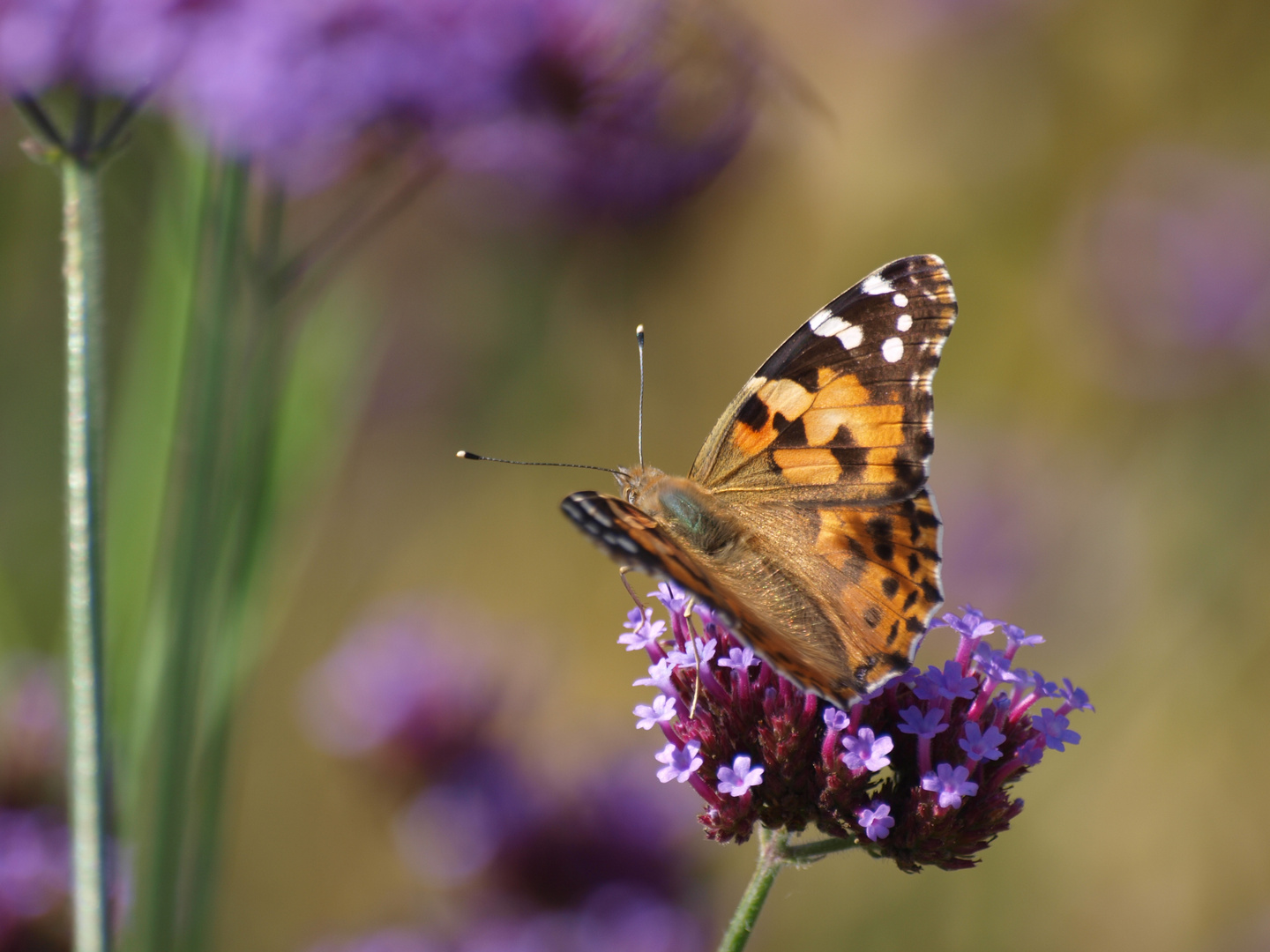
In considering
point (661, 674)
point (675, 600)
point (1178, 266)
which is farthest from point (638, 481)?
point (1178, 266)

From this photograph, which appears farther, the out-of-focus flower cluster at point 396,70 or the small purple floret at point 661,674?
the out-of-focus flower cluster at point 396,70

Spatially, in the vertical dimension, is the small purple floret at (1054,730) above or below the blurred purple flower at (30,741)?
above

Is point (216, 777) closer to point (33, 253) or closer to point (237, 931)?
point (33, 253)

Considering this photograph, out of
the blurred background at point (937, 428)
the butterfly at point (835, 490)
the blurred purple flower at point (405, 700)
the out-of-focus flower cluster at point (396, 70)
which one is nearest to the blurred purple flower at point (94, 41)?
the out-of-focus flower cluster at point (396, 70)

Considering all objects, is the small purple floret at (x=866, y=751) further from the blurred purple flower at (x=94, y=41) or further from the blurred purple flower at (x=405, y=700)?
the blurred purple flower at (x=405, y=700)

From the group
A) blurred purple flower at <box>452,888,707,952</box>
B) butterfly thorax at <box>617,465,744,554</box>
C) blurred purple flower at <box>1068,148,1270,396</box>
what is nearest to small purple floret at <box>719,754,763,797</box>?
butterfly thorax at <box>617,465,744,554</box>

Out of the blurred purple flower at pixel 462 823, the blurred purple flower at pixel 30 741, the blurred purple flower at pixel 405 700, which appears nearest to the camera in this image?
the blurred purple flower at pixel 30 741
